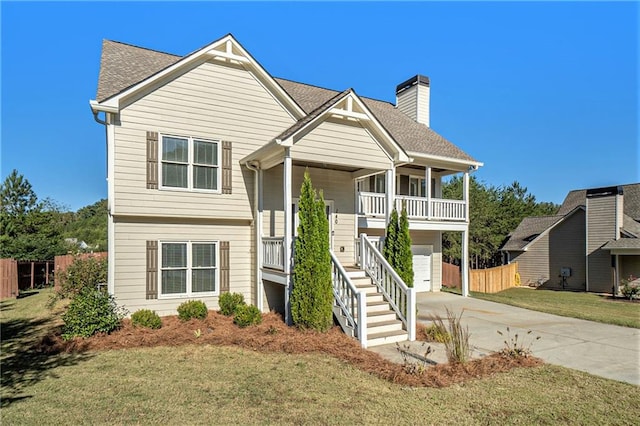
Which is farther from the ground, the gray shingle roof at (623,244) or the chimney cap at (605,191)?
the chimney cap at (605,191)

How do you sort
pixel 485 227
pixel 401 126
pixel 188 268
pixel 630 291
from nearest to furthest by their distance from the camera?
1. pixel 188 268
2. pixel 401 126
3. pixel 630 291
4. pixel 485 227

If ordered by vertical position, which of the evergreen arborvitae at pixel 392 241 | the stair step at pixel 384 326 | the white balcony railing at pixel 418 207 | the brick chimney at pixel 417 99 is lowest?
the stair step at pixel 384 326

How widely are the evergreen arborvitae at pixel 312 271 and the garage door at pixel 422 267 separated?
9334mm

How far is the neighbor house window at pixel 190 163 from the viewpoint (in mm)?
10664

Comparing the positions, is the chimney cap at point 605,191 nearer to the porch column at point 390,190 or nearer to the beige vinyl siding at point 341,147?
the porch column at point 390,190

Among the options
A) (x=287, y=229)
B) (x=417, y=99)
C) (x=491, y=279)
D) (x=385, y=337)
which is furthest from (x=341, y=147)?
(x=491, y=279)

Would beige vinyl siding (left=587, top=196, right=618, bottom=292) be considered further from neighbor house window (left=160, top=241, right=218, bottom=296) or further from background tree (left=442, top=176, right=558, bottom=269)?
neighbor house window (left=160, top=241, right=218, bottom=296)

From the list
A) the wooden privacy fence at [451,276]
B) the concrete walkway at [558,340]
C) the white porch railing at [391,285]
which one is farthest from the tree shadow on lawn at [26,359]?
the wooden privacy fence at [451,276]

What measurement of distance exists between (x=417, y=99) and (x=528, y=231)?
1636cm

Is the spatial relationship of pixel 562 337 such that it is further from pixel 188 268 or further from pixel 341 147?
pixel 188 268

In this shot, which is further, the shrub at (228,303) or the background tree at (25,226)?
the background tree at (25,226)

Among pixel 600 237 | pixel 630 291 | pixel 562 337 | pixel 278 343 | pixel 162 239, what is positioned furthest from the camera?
pixel 600 237

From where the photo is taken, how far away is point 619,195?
22203mm

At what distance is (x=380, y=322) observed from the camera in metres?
8.99
